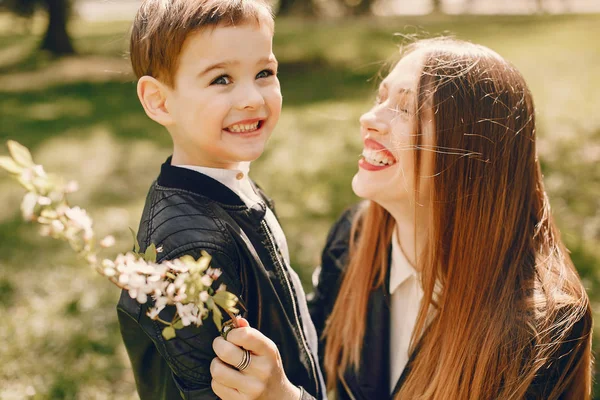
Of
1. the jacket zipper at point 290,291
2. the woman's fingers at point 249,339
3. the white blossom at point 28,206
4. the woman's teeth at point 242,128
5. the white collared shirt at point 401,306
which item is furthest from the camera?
the white collared shirt at point 401,306

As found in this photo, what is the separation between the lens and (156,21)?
1.78 m

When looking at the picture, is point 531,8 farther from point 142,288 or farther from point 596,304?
point 142,288

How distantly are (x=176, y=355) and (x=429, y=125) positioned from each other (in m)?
1.17

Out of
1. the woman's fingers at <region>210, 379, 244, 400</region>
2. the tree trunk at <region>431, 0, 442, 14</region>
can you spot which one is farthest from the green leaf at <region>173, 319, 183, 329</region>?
the tree trunk at <region>431, 0, 442, 14</region>

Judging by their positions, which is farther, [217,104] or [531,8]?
[531,8]

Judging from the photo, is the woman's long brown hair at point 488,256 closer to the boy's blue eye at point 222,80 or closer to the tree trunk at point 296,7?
the boy's blue eye at point 222,80

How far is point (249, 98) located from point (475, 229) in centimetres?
98

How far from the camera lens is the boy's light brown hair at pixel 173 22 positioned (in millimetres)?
1721

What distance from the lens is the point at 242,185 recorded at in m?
1.99

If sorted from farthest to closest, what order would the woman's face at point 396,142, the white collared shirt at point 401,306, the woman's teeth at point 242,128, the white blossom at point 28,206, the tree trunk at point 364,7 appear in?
1. the tree trunk at point 364,7
2. the white collared shirt at point 401,306
3. the woman's face at point 396,142
4. the woman's teeth at point 242,128
5. the white blossom at point 28,206

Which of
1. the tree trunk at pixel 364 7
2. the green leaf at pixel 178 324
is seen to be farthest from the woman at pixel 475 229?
the tree trunk at pixel 364 7

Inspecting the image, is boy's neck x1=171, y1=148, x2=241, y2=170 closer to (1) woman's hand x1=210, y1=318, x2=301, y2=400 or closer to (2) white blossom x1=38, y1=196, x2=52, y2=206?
(1) woman's hand x1=210, y1=318, x2=301, y2=400

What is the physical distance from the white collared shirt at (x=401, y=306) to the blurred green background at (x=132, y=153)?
868mm

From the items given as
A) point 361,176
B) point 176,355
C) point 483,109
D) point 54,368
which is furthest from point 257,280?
point 54,368
